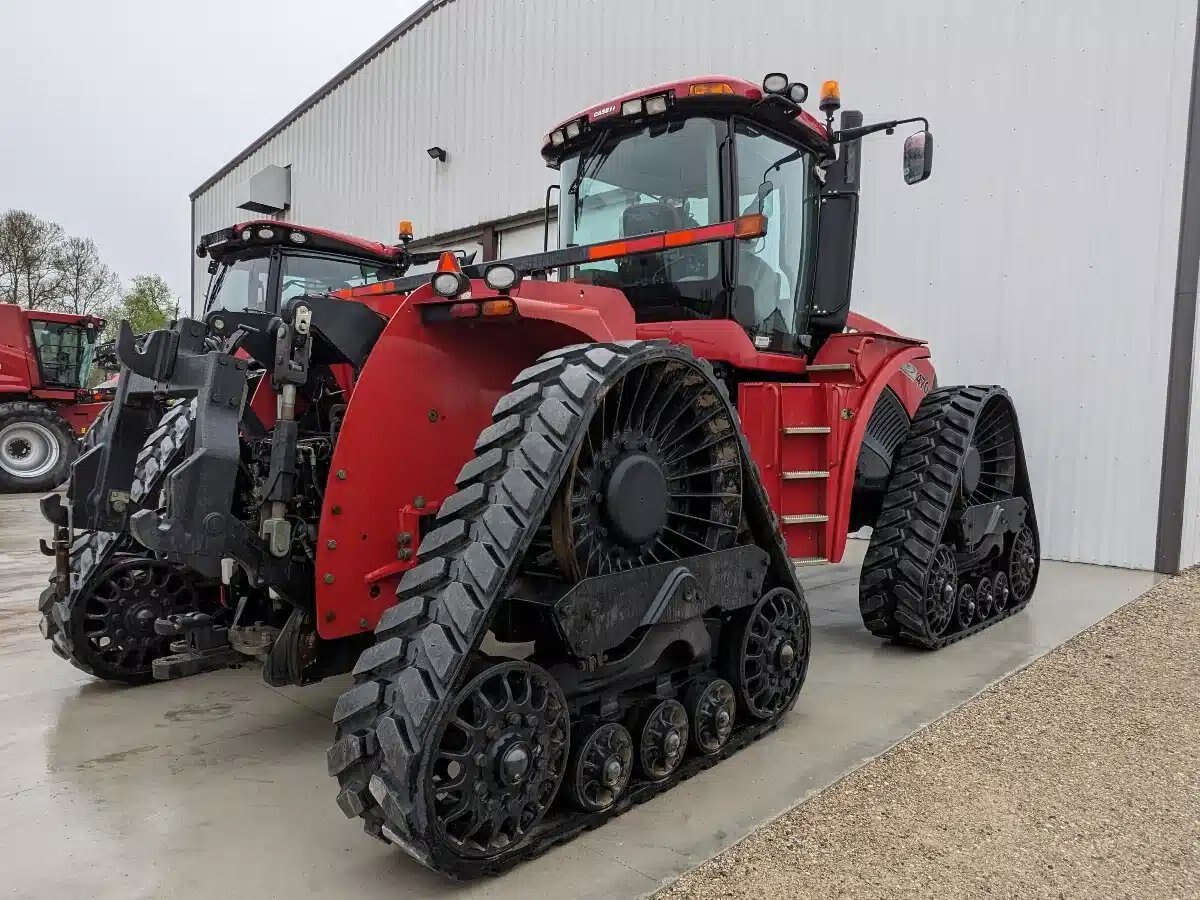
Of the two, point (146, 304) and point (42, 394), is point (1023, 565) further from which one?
point (146, 304)

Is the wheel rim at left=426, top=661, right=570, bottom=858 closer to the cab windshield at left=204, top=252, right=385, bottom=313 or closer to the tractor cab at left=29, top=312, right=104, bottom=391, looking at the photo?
the cab windshield at left=204, top=252, right=385, bottom=313

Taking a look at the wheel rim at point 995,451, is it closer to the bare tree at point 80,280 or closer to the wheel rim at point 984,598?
the wheel rim at point 984,598

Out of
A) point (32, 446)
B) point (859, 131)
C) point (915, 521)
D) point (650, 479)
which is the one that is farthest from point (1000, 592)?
point (32, 446)

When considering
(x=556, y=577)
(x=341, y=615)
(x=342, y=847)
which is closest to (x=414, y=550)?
(x=341, y=615)

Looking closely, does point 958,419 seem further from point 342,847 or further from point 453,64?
point 453,64

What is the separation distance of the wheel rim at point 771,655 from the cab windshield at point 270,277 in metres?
4.80

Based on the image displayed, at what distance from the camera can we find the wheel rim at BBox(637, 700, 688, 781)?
2840 millimetres

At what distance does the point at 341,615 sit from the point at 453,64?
41.1 ft

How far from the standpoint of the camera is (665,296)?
3.96 m

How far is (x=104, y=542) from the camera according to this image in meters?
3.92

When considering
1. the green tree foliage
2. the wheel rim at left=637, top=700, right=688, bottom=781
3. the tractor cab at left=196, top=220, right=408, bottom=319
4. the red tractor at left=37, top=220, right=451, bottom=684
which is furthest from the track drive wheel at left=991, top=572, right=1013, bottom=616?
the green tree foliage

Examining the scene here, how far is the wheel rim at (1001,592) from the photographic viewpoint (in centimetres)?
547

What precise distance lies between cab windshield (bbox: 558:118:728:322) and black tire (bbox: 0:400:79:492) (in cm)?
1301

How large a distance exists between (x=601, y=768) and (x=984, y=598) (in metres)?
3.62
